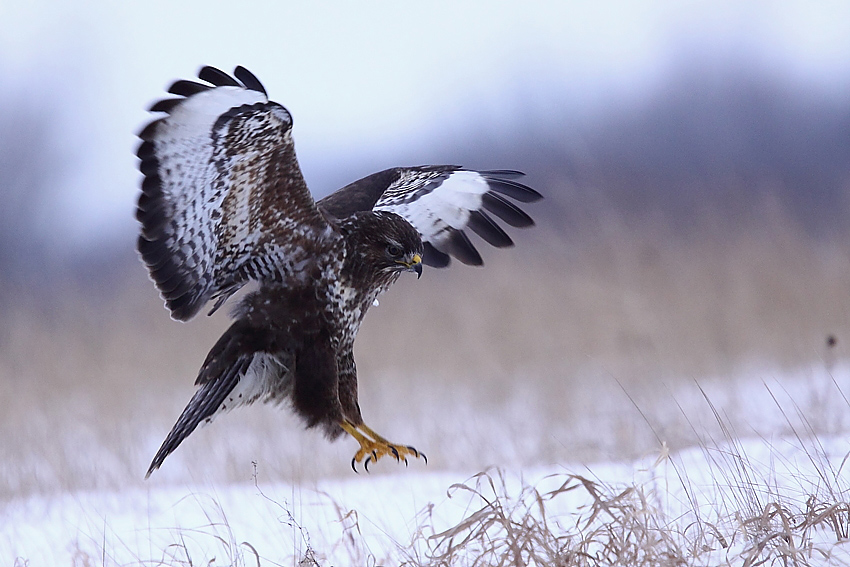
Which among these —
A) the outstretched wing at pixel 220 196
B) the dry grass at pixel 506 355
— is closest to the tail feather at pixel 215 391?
the outstretched wing at pixel 220 196

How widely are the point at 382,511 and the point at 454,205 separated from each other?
78.1 inches

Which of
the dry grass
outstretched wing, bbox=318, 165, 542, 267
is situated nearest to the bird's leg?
outstretched wing, bbox=318, 165, 542, 267

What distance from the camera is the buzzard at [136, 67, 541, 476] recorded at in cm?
355

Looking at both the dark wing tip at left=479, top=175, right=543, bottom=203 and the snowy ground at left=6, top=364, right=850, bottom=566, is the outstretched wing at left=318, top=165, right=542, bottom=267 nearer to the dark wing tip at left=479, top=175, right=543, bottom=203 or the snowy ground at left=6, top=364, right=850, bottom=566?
the dark wing tip at left=479, top=175, right=543, bottom=203

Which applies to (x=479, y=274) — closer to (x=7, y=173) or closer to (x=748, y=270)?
(x=748, y=270)

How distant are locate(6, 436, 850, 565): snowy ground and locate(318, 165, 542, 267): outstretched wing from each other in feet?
4.17

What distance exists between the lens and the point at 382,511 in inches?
149

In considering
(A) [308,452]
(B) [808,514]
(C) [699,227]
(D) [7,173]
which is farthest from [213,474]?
(D) [7,173]

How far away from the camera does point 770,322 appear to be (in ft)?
26.1

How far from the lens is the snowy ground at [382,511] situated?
2.76 meters

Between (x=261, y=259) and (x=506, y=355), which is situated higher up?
(x=261, y=259)

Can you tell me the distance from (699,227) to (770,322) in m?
1.98

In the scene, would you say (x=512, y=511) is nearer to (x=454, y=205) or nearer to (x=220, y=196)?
(x=220, y=196)

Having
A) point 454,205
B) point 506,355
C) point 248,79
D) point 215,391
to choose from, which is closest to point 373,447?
point 215,391
